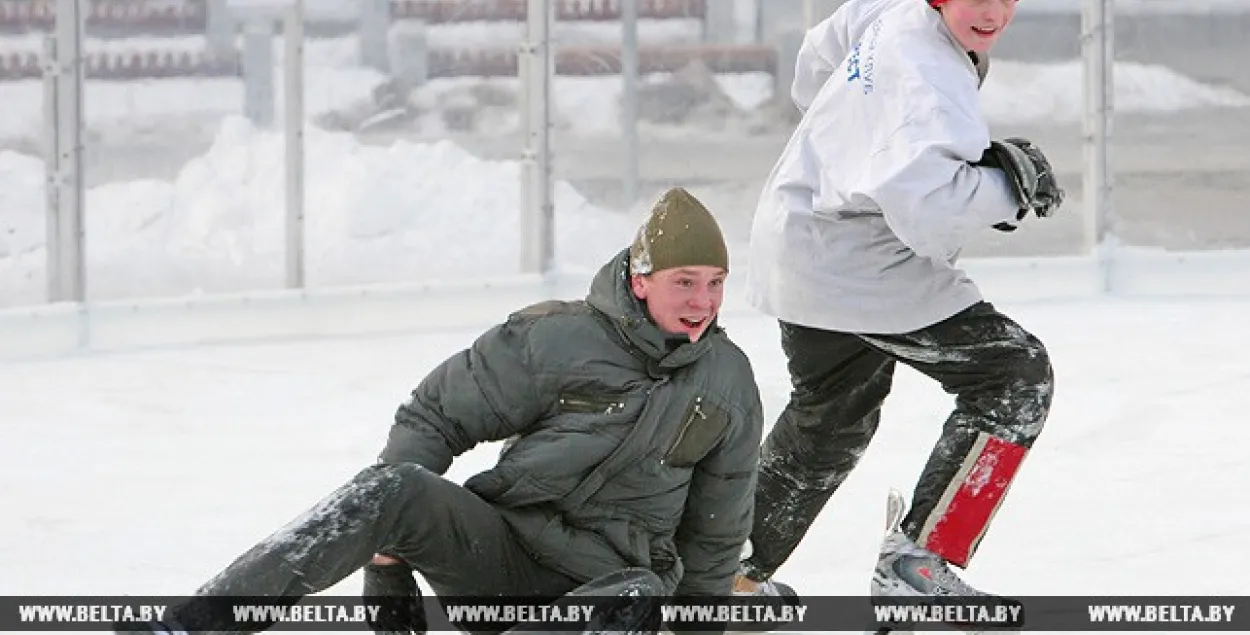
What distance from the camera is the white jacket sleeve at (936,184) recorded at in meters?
3.49

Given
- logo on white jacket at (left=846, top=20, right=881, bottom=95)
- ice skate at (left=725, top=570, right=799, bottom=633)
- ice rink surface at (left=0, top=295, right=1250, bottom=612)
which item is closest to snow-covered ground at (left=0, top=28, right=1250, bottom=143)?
ice rink surface at (left=0, top=295, right=1250, bottom=612)

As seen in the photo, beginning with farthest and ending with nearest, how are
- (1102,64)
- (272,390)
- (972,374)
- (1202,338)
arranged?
(1102,64) → (1202,338) → (272,390) → (972,374)

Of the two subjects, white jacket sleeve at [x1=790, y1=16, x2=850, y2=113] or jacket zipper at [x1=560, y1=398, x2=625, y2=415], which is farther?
white jacket sleeve at [x1=790, y1=16, x2=850, y2=113]

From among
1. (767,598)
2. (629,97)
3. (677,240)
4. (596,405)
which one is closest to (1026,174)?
(677,240)

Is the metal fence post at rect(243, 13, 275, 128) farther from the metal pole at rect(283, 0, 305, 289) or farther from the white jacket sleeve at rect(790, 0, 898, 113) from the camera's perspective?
the white jacket sleeve at rect(790, 0, 898, 113)

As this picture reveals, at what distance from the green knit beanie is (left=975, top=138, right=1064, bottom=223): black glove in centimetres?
44

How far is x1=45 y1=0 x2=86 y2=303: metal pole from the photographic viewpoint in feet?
24.6

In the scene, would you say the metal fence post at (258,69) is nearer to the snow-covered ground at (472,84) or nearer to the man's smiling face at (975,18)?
the snow-covered ground at (472,84)

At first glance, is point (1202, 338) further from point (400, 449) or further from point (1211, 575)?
point (400, 449)

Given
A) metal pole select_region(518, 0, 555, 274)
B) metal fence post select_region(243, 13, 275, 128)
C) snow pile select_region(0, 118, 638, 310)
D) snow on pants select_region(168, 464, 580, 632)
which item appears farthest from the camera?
metal pole select_region(518, 0, 555, 274)

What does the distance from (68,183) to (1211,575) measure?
426 cm

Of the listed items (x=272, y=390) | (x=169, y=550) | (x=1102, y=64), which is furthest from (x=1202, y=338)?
(x=169, y=550)

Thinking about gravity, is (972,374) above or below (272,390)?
above

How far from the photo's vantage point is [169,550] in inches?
182
